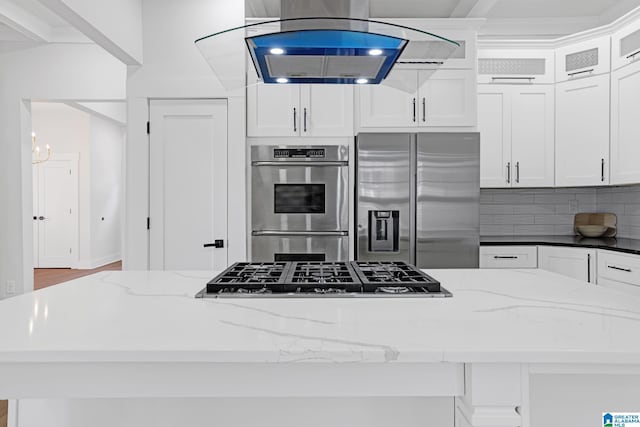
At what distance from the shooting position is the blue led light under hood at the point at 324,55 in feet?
5.10

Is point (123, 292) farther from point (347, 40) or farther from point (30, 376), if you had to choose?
point (347, 40)

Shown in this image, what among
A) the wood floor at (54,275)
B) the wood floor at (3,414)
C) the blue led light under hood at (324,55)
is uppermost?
the blue led light under hood at (324,55)

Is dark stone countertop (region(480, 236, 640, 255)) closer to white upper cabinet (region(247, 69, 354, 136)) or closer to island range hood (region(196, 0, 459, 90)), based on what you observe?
white upper cabinet (region(247, 69, 354, 136))

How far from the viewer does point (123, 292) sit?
5.32 feet

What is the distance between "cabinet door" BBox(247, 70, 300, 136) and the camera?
3.57 metres

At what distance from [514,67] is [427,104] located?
3.23 ft

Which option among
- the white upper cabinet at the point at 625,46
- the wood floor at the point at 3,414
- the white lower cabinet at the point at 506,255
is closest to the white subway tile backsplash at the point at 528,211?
the white lower cabinet at the point at 506,255

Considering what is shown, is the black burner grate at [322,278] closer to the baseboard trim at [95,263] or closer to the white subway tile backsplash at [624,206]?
the white subway tile backsplash at [624,206]

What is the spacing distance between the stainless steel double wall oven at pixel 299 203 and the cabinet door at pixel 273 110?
5.4 inches

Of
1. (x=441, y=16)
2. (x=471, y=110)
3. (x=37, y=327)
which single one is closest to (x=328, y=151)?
(x=471, y=110)

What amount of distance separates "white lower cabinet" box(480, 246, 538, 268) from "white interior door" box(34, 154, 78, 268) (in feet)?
24.6

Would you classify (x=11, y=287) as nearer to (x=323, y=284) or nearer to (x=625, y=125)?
(x=323, y=284)

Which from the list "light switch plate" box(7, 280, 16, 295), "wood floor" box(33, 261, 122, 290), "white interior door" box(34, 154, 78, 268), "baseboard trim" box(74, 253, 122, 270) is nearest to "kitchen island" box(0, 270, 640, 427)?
"light switch plate" box(7, 280, 16, 295)

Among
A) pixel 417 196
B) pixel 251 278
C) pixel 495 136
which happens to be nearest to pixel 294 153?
pixel 417 196
